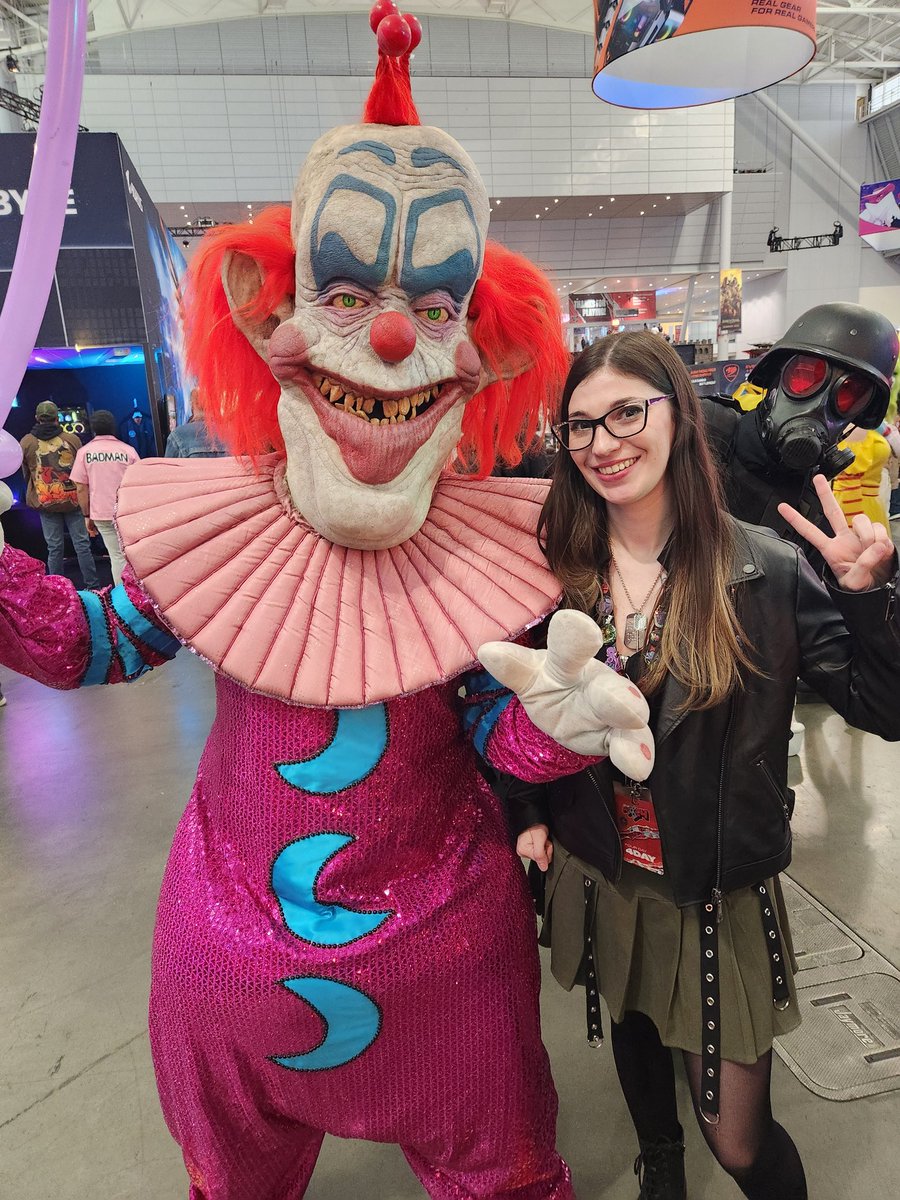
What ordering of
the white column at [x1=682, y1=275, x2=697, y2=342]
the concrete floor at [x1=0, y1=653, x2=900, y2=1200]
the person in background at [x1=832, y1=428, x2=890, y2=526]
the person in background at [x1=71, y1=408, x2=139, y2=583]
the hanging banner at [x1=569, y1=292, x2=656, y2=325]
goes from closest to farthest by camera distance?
the concrete floor at [x1=0, y1=653, x2=900, y2=1200] → the person in background at [x1=832, y1=428, x2=890, y2=526] → the person in background at [x1=71, y1=408, x2=139, y2=583] → the hanging banner at [x1=569, y1=292, x2=656, y2=325] → the white column at [x1=682, y1=275, x2=697, y2=342]

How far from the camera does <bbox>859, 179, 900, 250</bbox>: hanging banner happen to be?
1354cm


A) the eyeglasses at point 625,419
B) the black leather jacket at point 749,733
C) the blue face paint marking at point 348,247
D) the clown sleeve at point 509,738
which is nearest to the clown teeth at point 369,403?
the blue face paint marking at point 348,247

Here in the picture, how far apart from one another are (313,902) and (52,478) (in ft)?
18.9

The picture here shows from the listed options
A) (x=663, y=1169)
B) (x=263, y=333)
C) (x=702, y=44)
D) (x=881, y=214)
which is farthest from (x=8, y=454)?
(x=881, y=214)

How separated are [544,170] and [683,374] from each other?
13276mm

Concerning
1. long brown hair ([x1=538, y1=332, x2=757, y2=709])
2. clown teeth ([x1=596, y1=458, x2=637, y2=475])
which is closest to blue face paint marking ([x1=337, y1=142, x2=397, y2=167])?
long brown hair ([x1=538, y1=332, x2=757, y2=709])

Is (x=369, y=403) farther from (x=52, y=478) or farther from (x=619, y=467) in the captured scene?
(x=52, y=478)

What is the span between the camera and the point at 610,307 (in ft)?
40.0

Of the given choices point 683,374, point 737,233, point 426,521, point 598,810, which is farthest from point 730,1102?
point 737,233

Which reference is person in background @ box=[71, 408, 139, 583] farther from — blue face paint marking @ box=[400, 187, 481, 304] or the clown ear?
blue face paint marking @ box=[400, 187, 481, 304]

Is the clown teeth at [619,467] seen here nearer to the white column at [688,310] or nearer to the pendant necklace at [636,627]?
the pendant necklace at [636,627]

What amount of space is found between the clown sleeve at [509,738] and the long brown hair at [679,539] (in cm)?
18

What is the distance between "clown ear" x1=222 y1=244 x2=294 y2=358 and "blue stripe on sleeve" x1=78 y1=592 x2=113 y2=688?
1.41ft

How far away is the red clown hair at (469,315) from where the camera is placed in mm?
1002
